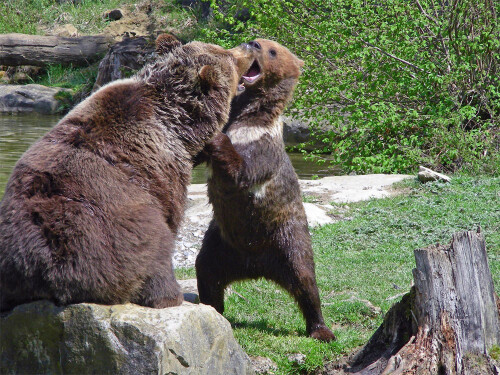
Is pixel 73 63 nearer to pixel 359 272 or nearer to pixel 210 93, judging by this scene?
pixel 359 272

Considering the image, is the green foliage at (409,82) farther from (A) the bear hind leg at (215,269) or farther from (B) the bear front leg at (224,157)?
(B) the bear front leg at (224,157)

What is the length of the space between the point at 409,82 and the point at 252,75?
7005 millimetres

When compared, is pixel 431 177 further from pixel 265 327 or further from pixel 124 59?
pixel 124 59

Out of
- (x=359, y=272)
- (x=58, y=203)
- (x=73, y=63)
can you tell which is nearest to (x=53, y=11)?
(x=73, y=63)

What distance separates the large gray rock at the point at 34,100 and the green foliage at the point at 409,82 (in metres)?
11.4

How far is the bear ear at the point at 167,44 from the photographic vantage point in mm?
4141

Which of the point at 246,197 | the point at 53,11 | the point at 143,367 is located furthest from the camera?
the point at 53,11

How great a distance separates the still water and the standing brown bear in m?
7.20

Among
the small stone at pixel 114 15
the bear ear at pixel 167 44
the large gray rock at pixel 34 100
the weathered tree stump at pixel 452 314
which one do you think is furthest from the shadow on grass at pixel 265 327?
the small stone at pixel 114 15

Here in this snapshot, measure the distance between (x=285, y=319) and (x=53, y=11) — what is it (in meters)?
27.9

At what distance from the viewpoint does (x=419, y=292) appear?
3.97m

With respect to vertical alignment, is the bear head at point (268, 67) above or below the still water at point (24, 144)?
above

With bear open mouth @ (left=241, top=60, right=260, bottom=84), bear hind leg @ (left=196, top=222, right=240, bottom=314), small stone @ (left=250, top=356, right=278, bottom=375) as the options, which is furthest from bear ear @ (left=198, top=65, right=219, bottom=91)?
small stone @ (left=250, top=356, right=278, bottom=375)

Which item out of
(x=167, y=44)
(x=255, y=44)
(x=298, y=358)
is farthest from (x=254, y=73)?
(x=298, y=358)
